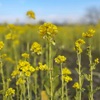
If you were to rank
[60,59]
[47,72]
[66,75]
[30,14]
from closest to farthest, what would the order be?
[60,59] < [66,75] < [47,72] < [30,14]

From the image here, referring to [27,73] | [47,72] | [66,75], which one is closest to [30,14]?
[47,72]

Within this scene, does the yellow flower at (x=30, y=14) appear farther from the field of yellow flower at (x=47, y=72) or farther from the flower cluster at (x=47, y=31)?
the flower cluster at (x=47, y=31)

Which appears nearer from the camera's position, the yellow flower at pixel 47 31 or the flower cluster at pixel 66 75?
the yellow flower at pixel 47 31

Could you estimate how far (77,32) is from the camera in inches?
420

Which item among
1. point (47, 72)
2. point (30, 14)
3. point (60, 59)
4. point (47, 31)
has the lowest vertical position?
point (47, 72)

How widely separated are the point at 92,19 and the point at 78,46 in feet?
107

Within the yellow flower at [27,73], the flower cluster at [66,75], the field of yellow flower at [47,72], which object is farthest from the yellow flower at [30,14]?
the yellow flower at [27,73]

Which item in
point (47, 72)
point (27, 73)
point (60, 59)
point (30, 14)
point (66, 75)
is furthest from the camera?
point (30, 14)

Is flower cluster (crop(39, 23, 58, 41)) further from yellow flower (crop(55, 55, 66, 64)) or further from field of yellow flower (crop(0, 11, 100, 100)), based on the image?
yellow flower (crop(55, 55, 66, 64))

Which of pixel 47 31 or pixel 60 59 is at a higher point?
pixel 47 31

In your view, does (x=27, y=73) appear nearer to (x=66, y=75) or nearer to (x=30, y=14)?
(x=66, y=75)

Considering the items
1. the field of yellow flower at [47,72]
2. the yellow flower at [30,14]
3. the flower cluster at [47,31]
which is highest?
the yellow flower at [30,14]

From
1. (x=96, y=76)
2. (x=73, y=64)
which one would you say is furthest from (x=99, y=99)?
(x=73, y=64)

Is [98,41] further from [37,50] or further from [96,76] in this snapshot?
[37,50]
